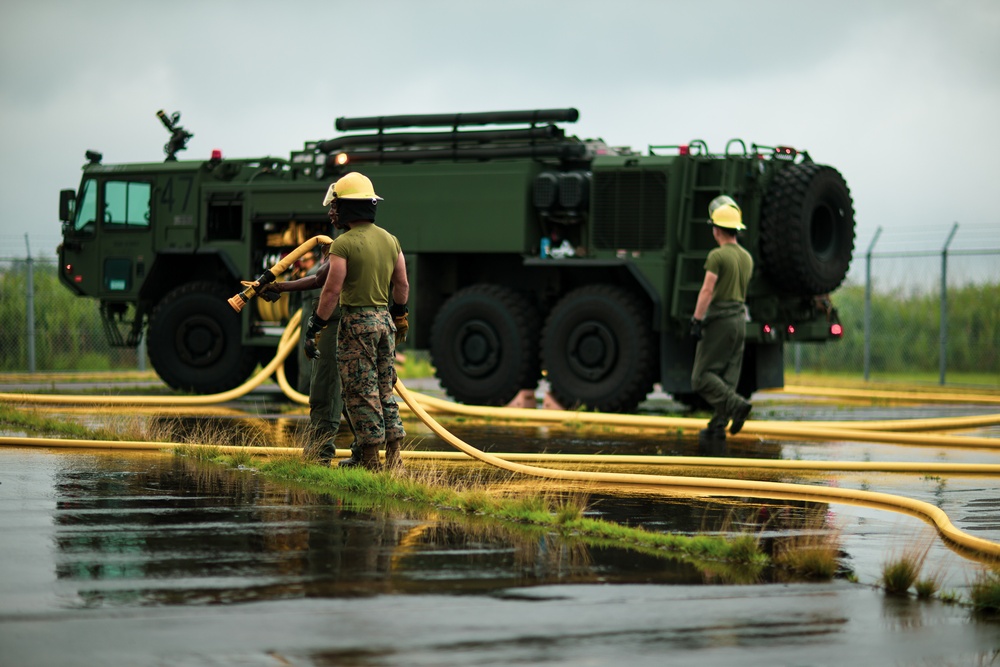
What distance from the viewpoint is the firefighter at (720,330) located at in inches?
561

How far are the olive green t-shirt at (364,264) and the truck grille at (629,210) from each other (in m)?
7.67

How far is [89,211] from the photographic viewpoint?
21.1m

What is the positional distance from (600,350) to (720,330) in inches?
130

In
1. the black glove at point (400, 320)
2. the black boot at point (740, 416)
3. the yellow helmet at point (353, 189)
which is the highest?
the yellow helmet at point (353, 189)

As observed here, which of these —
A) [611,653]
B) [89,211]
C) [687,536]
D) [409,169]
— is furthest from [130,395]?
[611,653]

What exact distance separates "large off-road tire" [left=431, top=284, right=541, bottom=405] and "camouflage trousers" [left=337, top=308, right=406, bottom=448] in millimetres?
7972

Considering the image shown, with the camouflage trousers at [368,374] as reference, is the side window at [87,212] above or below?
above

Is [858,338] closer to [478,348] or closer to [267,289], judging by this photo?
[478,348]

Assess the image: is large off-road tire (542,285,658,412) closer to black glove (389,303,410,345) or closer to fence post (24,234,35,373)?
black glove (389,303,410,345)

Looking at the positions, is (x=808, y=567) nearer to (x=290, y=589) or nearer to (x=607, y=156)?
(x=290, y=589)

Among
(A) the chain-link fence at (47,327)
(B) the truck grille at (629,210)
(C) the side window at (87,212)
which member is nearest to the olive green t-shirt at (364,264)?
(B) the truck grille at (629,210)

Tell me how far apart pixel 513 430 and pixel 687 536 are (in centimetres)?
738

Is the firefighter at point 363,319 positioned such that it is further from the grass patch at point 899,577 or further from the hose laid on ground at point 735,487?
the grass patch at point 899,577

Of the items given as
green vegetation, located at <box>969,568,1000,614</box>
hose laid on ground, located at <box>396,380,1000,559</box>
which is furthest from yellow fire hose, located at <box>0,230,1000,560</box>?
green vegetation, located at <box>969,568,1000,614</box>
